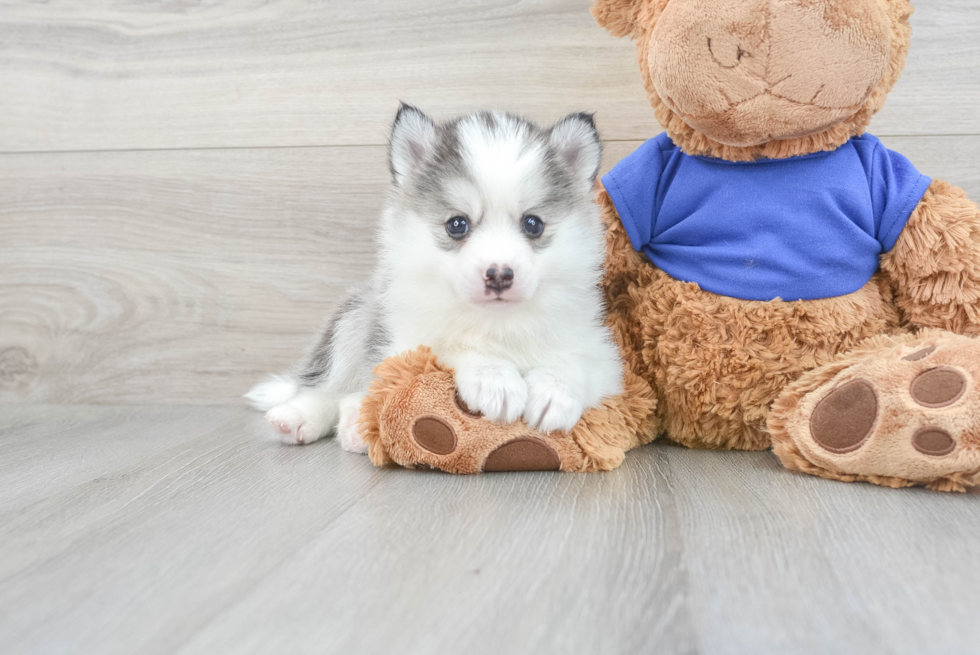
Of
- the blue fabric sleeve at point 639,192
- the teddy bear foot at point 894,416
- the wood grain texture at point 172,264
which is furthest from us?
the wood grain texture at point 172,264

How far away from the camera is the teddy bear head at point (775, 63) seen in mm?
1206

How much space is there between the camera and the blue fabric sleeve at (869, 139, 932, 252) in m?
1.38

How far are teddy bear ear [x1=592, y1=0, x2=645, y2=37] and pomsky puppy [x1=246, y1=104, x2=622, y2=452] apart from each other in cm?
19

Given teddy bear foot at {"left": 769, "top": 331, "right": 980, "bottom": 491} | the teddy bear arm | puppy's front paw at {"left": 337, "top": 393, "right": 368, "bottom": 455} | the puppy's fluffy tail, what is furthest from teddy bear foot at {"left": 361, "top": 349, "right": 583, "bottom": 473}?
Result: the teddy bear arm

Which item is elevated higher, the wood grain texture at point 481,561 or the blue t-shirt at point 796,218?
the blue t-shirt at point 796,218

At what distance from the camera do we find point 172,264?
6.83 ft

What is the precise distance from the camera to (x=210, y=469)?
4.75 ft

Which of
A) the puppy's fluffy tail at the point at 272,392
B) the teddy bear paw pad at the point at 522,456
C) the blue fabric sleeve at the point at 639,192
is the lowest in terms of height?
the puppy's fluffy tail at the point at 272,392

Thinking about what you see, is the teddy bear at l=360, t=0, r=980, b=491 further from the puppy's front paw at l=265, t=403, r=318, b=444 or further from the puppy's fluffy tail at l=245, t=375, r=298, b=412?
the puppy's fluffy tail at l=245, t=375, r=298, b=412

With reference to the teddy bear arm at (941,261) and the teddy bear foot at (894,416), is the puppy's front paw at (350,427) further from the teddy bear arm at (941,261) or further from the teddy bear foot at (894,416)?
the teddy bear arm at (941,261)

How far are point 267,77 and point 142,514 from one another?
1.26 m

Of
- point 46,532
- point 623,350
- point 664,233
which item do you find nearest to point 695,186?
point 664,233

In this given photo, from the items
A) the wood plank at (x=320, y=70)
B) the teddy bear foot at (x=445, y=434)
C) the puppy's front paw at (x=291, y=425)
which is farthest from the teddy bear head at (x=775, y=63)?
the puppy's front paw at (x=291, y=425)

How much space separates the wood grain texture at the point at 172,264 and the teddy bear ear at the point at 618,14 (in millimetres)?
747
